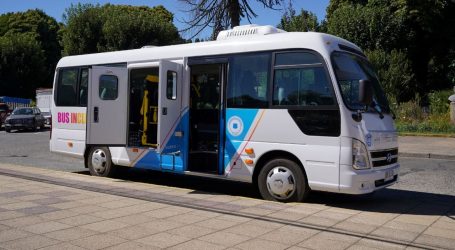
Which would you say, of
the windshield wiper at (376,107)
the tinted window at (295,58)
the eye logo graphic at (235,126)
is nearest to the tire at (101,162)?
the eye logo graphic at (235,126)

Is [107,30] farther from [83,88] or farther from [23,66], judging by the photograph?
[83,88]

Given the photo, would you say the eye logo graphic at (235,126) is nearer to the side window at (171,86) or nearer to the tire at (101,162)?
the side window at (171,86)

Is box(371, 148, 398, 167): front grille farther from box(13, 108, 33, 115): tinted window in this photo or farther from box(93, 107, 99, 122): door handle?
box(13, 108, 33, 115): tinted window

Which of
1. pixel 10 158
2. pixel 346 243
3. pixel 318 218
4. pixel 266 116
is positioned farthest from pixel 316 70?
pixel 10 158

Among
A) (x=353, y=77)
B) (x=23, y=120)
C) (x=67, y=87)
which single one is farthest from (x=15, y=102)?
(x=353, y=77)

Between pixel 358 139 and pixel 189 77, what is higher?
pixel 189 77

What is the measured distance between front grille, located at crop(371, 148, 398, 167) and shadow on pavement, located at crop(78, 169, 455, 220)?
27.5 inches

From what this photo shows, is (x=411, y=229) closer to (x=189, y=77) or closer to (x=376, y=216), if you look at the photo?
(x=376, y=216)

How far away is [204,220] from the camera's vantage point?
667cm

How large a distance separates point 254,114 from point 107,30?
2882 centimetres

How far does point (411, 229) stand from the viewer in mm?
6465

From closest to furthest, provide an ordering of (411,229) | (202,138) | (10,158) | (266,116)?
(411,229), (266,116), (202,138), (10,158)

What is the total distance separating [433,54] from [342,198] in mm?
31403

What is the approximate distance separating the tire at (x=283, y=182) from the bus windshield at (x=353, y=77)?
4.46 feet
